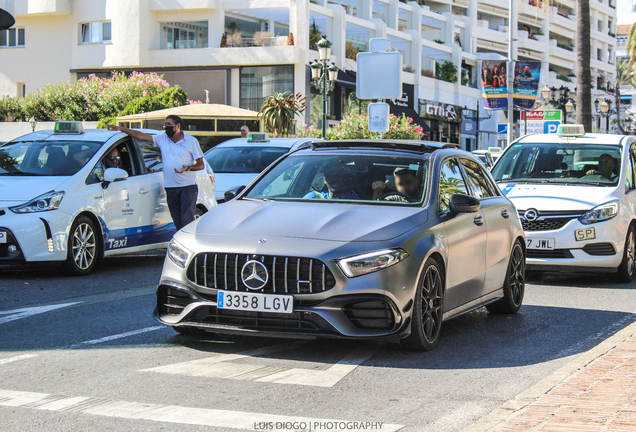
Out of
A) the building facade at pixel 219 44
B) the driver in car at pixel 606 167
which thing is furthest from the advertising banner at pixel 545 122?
the driver in car at pixel 606 167

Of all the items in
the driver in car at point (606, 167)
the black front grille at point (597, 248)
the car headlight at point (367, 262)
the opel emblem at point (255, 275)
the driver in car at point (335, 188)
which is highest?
the driver in car at point (606, 167)

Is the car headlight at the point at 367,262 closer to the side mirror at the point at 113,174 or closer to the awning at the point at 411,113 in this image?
the side mirror at the point at 113,174

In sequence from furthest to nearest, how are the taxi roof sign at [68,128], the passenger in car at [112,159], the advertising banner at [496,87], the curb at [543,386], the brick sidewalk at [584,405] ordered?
the advertising banner at [496,87], the taxi roof sign at [68,128], the passenger in car at [112,159], the curb at [543,386], the brick sidewalk at [584,405]

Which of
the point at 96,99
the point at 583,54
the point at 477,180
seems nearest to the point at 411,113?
the point at 96,99

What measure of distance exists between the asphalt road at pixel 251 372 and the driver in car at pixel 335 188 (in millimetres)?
1134

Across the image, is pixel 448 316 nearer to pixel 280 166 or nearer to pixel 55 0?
pixel 280 166

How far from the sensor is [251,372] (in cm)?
569

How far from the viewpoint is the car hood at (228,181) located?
47.1 ft

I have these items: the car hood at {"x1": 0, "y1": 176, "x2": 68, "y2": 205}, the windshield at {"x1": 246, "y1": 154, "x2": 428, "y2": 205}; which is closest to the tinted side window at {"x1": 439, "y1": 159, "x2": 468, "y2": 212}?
the windshield at {"x1": 246, "y1": 154, "x2": 428, "y2": 205}

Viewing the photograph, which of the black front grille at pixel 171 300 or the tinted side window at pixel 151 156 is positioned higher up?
the tinted side window at pixel 151 156

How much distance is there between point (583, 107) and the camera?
25.5 m

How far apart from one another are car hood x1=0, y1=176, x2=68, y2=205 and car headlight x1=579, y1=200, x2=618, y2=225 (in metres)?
6.25

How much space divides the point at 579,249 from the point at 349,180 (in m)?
4.67

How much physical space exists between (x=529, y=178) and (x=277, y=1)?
36037 mm
